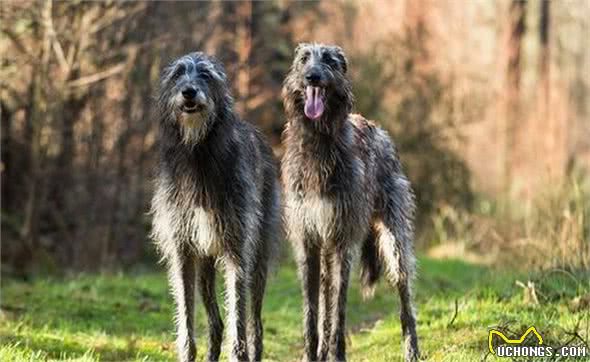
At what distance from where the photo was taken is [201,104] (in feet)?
19.5

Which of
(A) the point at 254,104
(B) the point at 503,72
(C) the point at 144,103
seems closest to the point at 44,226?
(C) the point at 144,103

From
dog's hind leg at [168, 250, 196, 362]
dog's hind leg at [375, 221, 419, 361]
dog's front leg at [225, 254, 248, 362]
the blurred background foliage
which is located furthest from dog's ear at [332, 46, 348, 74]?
the blurred background foliage

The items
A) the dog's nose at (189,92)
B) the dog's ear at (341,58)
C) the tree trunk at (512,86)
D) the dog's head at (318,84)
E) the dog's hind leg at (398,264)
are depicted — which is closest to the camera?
the dog's nose at (189,92)

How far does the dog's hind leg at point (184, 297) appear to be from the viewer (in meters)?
6.21

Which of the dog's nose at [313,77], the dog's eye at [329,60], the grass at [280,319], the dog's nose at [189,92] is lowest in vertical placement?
the grass at [280,319]

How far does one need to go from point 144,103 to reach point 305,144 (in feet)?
21.7

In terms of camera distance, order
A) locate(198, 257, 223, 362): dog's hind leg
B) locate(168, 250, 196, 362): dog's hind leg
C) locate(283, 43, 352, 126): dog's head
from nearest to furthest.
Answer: locate(168, 250, 196, 362): dog's hind leg, locate(198, 257, 223, 362): dog's hind leg, locate(283, 43, 352, 126): dog's head

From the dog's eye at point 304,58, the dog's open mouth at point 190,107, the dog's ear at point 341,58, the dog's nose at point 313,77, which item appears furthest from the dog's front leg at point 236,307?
the dog's ear at point 341,58

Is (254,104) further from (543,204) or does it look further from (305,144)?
(305,144)

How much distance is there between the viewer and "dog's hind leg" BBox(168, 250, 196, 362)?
6.21 meters

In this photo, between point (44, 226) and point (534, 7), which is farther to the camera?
point (534, 7)

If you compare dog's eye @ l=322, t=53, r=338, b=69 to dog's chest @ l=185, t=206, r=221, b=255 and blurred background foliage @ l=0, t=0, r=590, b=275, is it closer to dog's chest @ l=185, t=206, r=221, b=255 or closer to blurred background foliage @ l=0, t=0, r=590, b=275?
dog's chest @ l=185, t=206, r=221, b=255

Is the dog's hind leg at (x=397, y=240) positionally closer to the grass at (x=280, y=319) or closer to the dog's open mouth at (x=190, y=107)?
the grass at (x=280, y=319)

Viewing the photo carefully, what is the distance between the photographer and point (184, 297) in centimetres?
628
